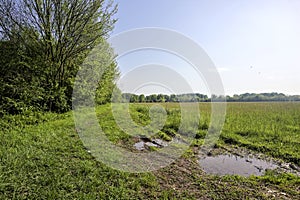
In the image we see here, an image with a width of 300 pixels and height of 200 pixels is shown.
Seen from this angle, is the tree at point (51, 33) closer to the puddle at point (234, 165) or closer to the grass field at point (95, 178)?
the grass field at point (95, 178)

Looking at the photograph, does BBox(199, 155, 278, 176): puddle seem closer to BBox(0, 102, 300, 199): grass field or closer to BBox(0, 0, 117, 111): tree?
BBox(0, 102, 300, 199): grass field

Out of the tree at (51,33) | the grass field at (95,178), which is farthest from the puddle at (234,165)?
the tree at (51,33)

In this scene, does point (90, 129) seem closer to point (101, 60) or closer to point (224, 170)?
point (224, 170)

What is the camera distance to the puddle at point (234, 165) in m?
5.25

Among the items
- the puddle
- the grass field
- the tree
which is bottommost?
the puddle

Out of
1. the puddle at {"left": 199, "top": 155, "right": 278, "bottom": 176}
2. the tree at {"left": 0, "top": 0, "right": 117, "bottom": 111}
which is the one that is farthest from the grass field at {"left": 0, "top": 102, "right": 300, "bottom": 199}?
the tree at {"left": 0, "top": 0, "right": 117, "bottom": 111}

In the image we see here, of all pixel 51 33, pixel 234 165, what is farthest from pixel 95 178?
pixel 51 33

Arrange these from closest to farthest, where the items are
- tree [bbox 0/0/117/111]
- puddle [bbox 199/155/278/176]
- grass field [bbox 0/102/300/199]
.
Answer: grass field [bbox 0/102/300/199]
puddle [bbox 199/155/278/176]
tree [bbox 0/0/117/111]

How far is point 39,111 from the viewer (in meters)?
10.2

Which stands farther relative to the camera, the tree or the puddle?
the tree

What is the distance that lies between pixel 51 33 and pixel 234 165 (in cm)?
1138

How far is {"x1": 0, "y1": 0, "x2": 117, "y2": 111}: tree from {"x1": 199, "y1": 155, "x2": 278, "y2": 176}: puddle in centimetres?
932

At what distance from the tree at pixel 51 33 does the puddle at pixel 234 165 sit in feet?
30.6

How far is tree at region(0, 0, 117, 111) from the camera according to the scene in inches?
449
